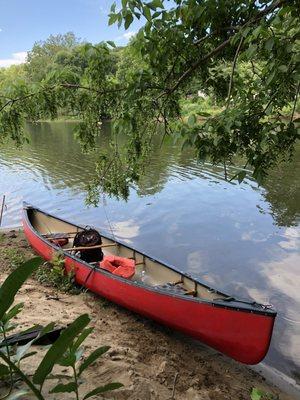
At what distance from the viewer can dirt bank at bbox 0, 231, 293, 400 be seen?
13.8 feet

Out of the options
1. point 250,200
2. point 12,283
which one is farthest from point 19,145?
point 250,200

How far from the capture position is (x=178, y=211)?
14.0 meters

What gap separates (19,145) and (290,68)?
3375 mm

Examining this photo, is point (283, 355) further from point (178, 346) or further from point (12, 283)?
point (12, 283)

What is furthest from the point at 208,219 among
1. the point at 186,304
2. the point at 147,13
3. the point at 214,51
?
the point at 147,13

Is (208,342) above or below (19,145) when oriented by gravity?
below

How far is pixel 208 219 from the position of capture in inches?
515

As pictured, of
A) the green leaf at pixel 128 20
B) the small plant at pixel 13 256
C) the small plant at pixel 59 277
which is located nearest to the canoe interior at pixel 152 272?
the small plant at pixel 13 256

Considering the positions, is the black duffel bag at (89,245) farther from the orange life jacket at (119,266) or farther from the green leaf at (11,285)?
the green leaf at (11,285)

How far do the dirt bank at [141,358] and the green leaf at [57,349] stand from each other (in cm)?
175

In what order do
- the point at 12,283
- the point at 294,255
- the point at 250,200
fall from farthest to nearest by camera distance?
the point at 250,200, the point at 294,255, the point at 12,283

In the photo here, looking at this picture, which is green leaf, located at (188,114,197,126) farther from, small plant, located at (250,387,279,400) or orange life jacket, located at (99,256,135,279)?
orange life jacket, located at (99,256,135,279)

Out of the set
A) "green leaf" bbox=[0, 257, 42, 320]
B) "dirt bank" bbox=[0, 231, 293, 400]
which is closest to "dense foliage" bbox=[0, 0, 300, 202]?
"dirt bank" bbox=[0, 231, 293, 400]

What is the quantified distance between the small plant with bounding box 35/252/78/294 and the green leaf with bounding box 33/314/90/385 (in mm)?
6570
